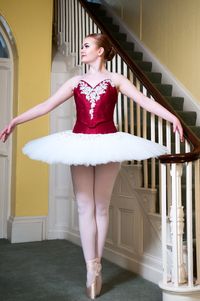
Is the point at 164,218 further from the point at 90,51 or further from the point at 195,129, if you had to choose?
the point at 195,129

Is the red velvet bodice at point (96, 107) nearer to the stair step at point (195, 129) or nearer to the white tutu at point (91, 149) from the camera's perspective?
the white tutu at point (91, 149)

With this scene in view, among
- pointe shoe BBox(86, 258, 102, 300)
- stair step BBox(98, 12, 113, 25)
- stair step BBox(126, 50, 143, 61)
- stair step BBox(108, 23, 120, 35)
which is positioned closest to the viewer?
pointe shoe BBox(86, 258, 102, 300)

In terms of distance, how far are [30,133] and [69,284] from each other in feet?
6.29

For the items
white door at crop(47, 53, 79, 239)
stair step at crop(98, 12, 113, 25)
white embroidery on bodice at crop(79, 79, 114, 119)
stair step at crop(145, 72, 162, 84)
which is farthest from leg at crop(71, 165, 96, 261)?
stair step at crop(98, 12, 113, 25)

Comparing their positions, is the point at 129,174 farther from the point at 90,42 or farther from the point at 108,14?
the point at 108,14

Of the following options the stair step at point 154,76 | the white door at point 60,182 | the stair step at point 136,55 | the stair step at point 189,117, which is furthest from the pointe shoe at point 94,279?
the stair step at point 136,55

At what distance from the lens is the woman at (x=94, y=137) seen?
7.95 feet

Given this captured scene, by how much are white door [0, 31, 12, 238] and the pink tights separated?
7.07 ft

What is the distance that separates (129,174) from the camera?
3266mm

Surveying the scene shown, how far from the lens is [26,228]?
171 inches

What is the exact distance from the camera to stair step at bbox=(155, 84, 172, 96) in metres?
4.86

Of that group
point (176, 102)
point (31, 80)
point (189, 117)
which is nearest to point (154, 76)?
point (176, 102)

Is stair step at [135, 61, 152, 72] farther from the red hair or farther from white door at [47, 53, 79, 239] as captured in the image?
the red hair

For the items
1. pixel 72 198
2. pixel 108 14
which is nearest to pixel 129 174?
pixel 72 198
